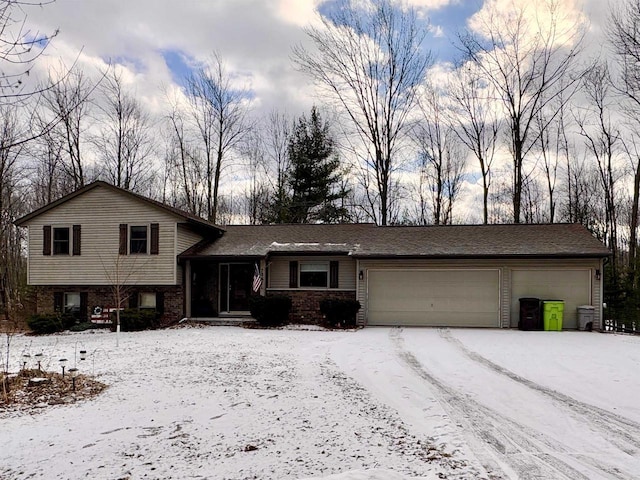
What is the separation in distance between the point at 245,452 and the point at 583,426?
3970 mm

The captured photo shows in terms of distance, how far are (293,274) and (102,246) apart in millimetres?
7034

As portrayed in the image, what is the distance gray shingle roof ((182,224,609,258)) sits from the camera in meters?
14.9

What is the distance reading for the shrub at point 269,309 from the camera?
15.2 metres

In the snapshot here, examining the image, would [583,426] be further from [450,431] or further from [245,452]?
[245,452]

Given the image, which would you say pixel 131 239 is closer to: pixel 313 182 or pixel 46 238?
pixel 46 238

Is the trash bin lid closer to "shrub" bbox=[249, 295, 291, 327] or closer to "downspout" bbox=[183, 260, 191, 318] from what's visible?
"shrub" bbox=[249, 295, 291, 327]

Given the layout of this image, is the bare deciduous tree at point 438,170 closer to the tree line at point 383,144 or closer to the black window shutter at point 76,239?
the tree line at point 383,144

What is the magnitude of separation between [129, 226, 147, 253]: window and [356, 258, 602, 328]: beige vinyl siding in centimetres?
786

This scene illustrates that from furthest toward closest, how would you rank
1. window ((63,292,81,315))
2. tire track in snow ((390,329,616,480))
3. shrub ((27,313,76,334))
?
1. window ((63,292,81,315))
2. shrub ((27,313,76,334))
3. tire track in snow ((390,329,616,480))

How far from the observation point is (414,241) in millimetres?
16641

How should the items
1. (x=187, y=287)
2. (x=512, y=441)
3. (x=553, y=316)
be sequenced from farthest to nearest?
(x=187, y=287) → (x=553, y=316) → (x=512, y=441)

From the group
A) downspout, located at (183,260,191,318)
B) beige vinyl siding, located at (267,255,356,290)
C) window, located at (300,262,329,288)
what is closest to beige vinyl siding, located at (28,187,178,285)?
A: downspout, located at (183,260,191,318)

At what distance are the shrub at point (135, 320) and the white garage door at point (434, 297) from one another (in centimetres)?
757

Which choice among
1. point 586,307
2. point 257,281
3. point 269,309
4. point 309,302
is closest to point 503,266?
point 586,307
